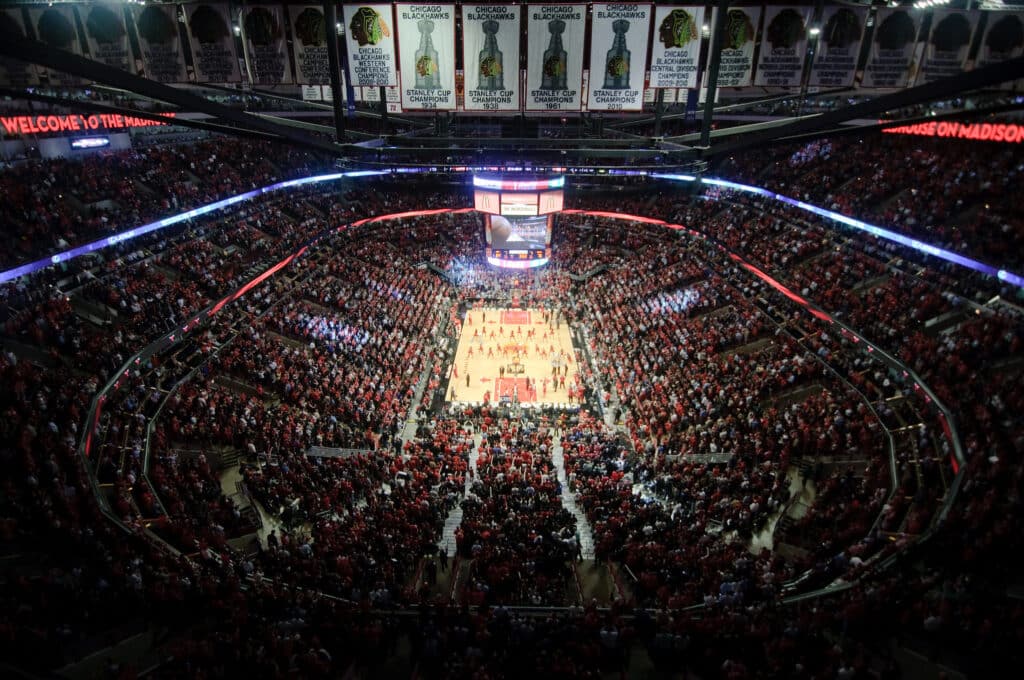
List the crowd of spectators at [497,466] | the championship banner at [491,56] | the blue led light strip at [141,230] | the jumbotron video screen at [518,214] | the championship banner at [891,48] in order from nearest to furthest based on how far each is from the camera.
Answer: the crowd of spectators at [497,466], the championship banner at [491,56], the championship banner at [891,48], the blue led light strip at [141,230], the jumbotron video screen at [518,214]

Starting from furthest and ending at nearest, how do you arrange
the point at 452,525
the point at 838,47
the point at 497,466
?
1. the point at 497,466
2. the point at 452,525
3. the point at 838,47

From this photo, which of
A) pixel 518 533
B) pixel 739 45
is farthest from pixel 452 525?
pixel 739 45

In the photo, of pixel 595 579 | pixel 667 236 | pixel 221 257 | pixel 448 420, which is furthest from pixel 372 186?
pixel 595 579

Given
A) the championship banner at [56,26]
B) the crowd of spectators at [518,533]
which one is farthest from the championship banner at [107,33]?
the crowd of spectators at [518,533]

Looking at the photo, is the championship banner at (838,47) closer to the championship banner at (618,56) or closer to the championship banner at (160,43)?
the championship banner at (618,56)

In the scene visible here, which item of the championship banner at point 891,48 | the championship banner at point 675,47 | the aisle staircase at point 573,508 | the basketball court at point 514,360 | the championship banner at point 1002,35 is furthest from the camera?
the basketball court at point 514,360

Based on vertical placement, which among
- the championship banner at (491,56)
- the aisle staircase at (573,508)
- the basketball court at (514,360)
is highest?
the championship banner at (491,56)

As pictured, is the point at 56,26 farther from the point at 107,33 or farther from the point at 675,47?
the point at 675,47

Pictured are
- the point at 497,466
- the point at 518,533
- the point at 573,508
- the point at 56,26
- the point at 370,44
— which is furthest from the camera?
the point at 497,466
